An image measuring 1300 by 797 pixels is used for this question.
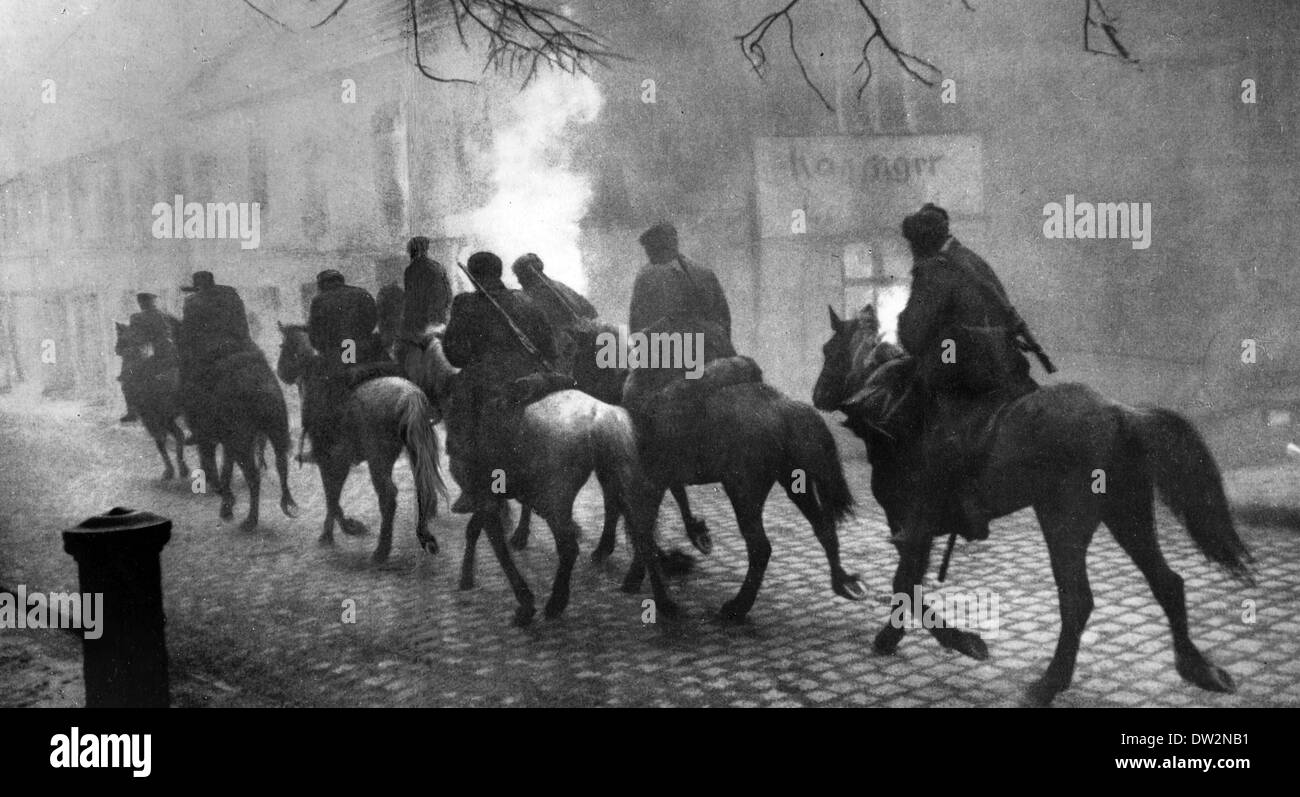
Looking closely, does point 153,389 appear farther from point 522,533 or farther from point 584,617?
point 584,617

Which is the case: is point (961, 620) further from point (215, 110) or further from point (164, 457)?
point (215, 110)

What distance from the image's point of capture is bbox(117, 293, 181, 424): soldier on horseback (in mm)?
7660

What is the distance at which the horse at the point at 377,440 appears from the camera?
23.8 feet

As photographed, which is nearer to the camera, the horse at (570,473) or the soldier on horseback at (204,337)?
the horse at (570,473)

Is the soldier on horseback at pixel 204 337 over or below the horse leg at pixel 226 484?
over

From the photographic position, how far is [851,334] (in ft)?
20.8

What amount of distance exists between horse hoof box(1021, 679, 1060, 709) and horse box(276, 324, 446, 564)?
363cm

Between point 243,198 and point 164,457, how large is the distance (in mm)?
1904

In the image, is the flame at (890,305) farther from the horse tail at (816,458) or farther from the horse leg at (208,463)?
the horse leg at (208,463)

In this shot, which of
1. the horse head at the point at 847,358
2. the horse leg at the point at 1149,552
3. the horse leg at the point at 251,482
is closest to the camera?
the horse leg at the point at 1149,552

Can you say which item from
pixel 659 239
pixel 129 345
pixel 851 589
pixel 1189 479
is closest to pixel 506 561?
pixel 851 589

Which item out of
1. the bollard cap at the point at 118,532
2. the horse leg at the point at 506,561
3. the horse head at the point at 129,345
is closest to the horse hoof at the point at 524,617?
the horse leg at the point at 506,561

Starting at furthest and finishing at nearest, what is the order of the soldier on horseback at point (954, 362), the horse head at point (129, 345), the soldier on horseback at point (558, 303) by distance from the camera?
the horse head at point (129, 345), the soldier on horseback at point (558, 303), the soldier on horseback at point (954, 362)
